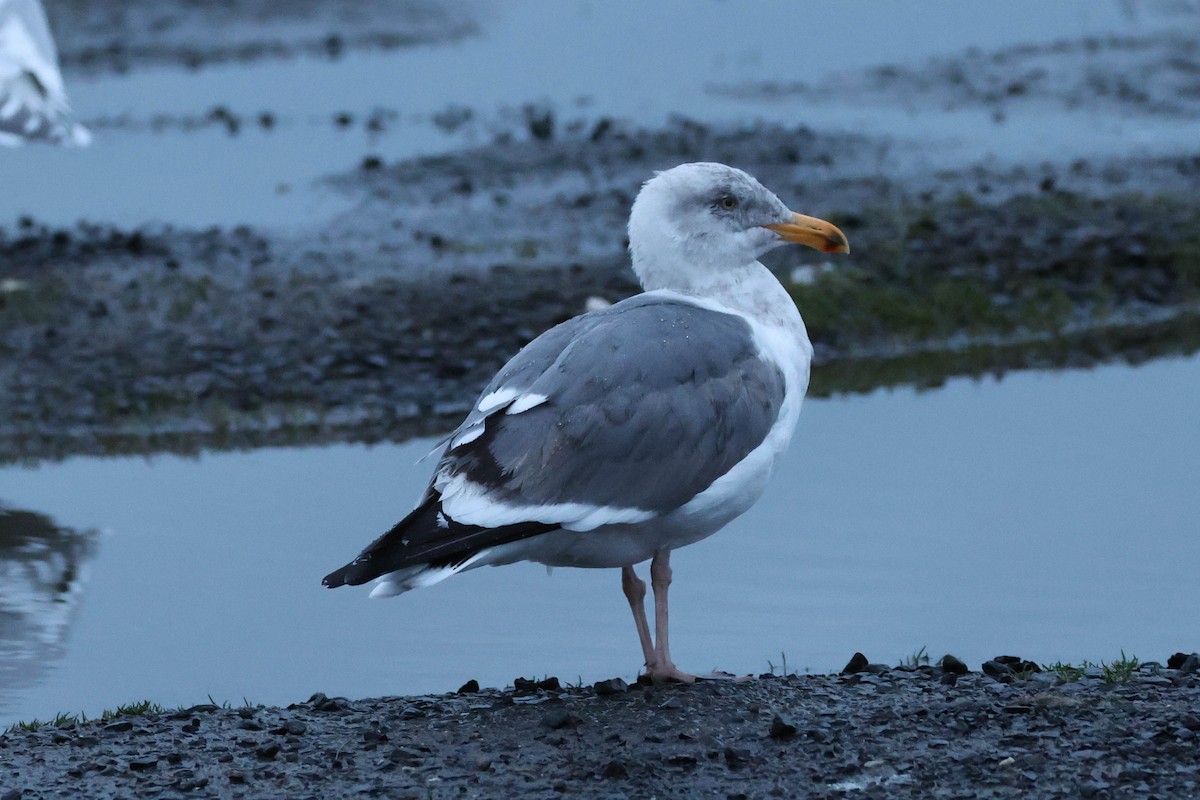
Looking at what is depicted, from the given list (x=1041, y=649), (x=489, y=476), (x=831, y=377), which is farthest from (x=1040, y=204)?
(x=489, y=476)

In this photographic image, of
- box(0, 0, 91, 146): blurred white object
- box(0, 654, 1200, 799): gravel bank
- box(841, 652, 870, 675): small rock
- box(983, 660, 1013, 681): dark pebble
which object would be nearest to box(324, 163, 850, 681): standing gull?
box(0, 654, 1200, 799): gravel bank

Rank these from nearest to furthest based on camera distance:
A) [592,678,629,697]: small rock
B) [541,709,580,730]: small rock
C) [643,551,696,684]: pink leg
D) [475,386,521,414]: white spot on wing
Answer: [541,709,580,730]: small rock → [475,386,521,414]: white spot on wing → [592,678,629,697]: small rock → [643,551,696,684]: pink leg

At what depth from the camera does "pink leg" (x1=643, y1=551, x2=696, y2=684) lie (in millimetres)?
6316

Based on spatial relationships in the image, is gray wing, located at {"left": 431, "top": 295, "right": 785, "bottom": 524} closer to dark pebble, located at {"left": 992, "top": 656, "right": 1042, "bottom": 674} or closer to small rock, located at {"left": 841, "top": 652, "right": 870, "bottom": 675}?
small rock, located at {"left": 841, "top": 652, "right": 870, "bottom": 675}

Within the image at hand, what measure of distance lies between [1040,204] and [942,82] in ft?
22.9

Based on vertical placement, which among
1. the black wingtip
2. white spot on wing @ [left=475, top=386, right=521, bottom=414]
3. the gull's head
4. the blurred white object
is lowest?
the black wingtip

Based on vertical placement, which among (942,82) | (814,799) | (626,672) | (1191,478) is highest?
(942,82)

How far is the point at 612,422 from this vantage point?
599 centimetres

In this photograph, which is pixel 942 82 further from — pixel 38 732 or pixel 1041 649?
pixel 38 732

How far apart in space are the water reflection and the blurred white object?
2.85 meters

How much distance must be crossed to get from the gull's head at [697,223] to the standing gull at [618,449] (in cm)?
14

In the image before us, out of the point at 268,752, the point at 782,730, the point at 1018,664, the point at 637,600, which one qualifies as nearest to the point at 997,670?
the point at 1018,664

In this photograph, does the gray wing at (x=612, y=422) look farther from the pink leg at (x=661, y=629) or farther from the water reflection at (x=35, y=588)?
the water reflection at (x=35, y=588)

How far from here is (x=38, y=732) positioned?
6121mm
